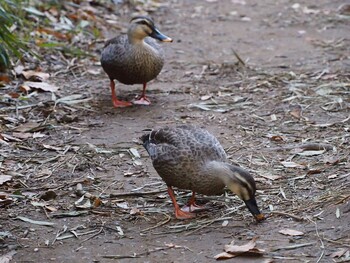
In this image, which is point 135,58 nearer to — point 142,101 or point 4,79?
point 142,101

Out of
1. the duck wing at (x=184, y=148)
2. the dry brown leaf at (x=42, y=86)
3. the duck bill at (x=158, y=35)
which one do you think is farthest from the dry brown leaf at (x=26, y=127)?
the duck wing at (x=184, y=148)

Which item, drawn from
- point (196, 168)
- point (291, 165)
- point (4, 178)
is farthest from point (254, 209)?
point (4, 178)

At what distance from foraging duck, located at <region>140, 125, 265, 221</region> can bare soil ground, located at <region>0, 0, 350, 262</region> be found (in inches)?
7.1

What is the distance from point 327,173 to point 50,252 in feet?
6.97

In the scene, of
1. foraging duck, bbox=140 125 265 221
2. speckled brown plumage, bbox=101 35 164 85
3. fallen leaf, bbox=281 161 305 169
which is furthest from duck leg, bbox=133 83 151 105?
foraging duck, bbox=140 125 265 221

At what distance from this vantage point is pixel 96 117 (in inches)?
291

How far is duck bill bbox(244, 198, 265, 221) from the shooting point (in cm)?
477

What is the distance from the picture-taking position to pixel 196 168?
5004 mm

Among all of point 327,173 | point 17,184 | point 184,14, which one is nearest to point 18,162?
point 17,184

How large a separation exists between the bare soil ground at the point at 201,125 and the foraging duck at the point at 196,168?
7.1 inches

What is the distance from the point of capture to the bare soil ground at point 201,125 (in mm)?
4629

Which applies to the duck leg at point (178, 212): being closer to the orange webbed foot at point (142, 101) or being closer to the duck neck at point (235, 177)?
A: the duck neck at point (235, 177)

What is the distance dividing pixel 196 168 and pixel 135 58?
295 cm

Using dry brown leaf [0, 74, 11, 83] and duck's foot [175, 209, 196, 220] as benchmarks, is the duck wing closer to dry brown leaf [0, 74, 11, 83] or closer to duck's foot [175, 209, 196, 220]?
duck's foot [175, 209, 196, 220]
